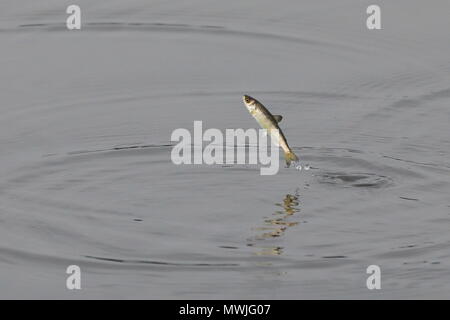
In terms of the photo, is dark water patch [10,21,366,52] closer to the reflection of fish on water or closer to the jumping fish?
the jumping fish

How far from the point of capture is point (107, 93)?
13352 millimetres

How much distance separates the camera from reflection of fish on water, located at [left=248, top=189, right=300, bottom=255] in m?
10.2

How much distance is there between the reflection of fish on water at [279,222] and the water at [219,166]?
24 millimetres

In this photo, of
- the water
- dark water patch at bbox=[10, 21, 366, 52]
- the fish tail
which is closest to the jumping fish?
the fish tail

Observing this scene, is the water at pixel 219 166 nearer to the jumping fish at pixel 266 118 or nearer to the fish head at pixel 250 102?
the jumping fish at pixel 266 118

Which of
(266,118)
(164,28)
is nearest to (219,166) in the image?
(266,118)

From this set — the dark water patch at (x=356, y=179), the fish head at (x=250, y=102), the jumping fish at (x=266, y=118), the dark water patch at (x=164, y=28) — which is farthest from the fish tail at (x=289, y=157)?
the dark water patch at (x=164, y=28)

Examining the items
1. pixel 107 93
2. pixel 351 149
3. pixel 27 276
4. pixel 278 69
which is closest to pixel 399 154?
pixel 351 149

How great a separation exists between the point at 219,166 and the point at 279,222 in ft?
4.46

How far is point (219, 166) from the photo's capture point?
11930 millimetres

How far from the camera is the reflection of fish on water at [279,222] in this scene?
1022 centimetres

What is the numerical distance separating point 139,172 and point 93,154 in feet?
1.87

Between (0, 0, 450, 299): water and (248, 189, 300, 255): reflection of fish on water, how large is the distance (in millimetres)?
24

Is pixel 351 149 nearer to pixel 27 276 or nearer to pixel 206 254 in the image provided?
pixel 206 254
